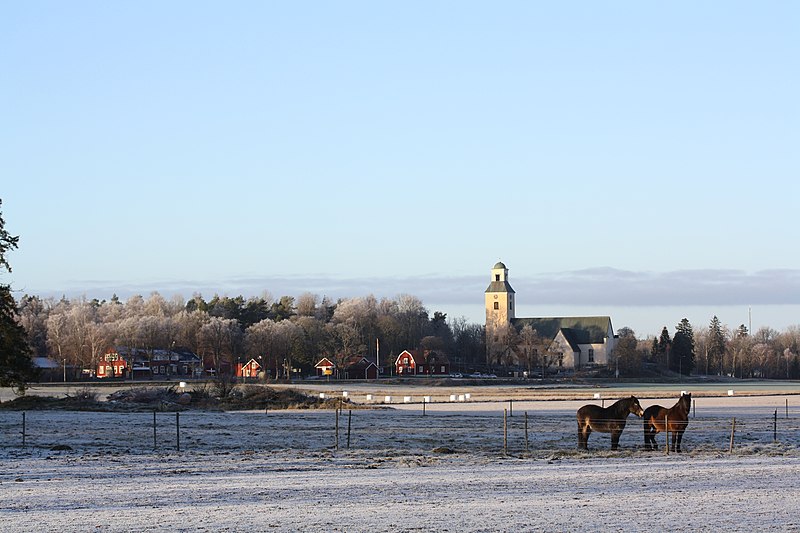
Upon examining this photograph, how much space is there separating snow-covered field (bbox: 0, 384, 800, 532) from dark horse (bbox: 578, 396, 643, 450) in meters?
0.86

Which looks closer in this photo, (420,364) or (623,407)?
(623,407)

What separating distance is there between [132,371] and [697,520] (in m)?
142

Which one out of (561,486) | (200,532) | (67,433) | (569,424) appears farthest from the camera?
(569,424)

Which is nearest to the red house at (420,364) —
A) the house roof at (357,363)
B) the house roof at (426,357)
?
the house roof at (426,357)

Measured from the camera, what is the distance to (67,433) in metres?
44.5

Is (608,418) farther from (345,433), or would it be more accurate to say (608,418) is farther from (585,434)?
(345,433)

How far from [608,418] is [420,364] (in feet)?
459

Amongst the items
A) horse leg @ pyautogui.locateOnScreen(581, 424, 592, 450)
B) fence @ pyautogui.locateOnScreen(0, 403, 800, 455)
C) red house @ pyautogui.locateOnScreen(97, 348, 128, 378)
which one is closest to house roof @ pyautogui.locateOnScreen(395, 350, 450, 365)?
red house @ pyautogui.locateOnScreen(97, 348, 128, 378)

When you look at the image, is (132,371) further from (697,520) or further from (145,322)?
(697,520)

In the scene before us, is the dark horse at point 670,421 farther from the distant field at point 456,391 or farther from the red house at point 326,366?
the red house at point 326,366

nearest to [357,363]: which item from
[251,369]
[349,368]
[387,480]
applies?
[349,368]

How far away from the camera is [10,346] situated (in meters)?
58.7

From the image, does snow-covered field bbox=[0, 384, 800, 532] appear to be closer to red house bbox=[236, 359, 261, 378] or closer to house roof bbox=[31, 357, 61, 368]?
red house bbox=[236, 359, 261, 378]


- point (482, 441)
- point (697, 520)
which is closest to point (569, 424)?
point (482, 441)
